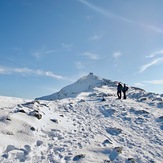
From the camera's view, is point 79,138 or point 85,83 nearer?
point 79,138

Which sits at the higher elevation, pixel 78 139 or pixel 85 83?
pixel 85 83

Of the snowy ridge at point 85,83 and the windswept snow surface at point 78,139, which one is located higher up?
the snowy ridge at point 85,83

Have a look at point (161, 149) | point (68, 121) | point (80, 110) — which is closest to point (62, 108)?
point (80, 110)

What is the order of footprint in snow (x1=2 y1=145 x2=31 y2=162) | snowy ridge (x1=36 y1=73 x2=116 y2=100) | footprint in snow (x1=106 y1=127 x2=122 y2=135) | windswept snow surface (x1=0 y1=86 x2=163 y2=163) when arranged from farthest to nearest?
snowy ridge (x1=36 y1=73 x2=116 y2=100) → footprint in snow (x1=106 y1=127 x2=122 y2=135) → windswept snow surface (x1=0 y1=86 x2=163 y2=163) → footprint in snow (x1=2 y1=145 x2=31 y2=162)

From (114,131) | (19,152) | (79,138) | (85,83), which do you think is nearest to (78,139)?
(79,138)

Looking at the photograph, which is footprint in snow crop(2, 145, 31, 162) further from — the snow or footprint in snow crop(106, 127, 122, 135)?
footprint in snow crop(106, 127, 122, 135)

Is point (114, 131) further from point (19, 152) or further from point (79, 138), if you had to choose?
point (19, 152)

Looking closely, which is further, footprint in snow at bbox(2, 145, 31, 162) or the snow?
the snow

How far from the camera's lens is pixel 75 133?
1605 cm

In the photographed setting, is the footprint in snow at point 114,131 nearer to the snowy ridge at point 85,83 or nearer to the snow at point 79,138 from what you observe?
the snow at point 79,138

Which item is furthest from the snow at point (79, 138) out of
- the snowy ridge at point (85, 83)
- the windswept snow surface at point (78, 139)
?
the snowy ridge at point (85, 83)

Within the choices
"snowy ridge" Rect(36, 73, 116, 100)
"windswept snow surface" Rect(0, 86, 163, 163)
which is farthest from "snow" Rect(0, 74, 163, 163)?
"snowy ridge" Rect(36, 73, 116, 100)

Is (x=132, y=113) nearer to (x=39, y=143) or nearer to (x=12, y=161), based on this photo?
(x=39, y=143)

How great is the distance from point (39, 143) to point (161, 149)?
23.8 feet
